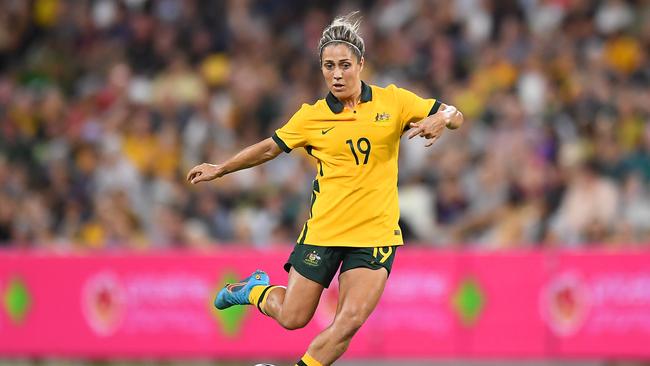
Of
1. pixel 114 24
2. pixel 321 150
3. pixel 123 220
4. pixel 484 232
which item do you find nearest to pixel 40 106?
pixel 114 24

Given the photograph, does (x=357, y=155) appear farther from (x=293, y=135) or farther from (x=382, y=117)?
(x=293, y=135)

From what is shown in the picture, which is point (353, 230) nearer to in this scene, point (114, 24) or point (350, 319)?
point (350, 319)

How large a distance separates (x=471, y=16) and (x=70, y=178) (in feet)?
17.4

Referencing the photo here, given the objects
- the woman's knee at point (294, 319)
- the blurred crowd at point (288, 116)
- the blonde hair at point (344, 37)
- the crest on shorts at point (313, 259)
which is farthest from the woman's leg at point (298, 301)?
the blurred crowd at point (288, 116)

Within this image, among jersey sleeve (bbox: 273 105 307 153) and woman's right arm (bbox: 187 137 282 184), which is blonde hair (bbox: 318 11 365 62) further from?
woman's right arm (bbox: 187 137 282 184)

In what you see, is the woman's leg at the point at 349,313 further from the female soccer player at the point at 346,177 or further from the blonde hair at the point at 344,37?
the blonde hair at the point at 344,37

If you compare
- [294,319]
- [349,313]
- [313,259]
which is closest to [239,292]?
[294,319]

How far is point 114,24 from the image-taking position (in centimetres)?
2030

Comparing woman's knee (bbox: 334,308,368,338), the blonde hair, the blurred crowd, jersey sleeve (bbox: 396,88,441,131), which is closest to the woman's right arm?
the blonde hair

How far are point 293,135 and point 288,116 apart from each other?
8.40 m

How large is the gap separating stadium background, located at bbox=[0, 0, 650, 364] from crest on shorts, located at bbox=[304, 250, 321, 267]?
535cm

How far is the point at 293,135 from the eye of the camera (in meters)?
9.05

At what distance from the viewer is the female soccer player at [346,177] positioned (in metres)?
8.88

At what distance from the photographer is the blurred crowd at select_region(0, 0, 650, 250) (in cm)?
1545
